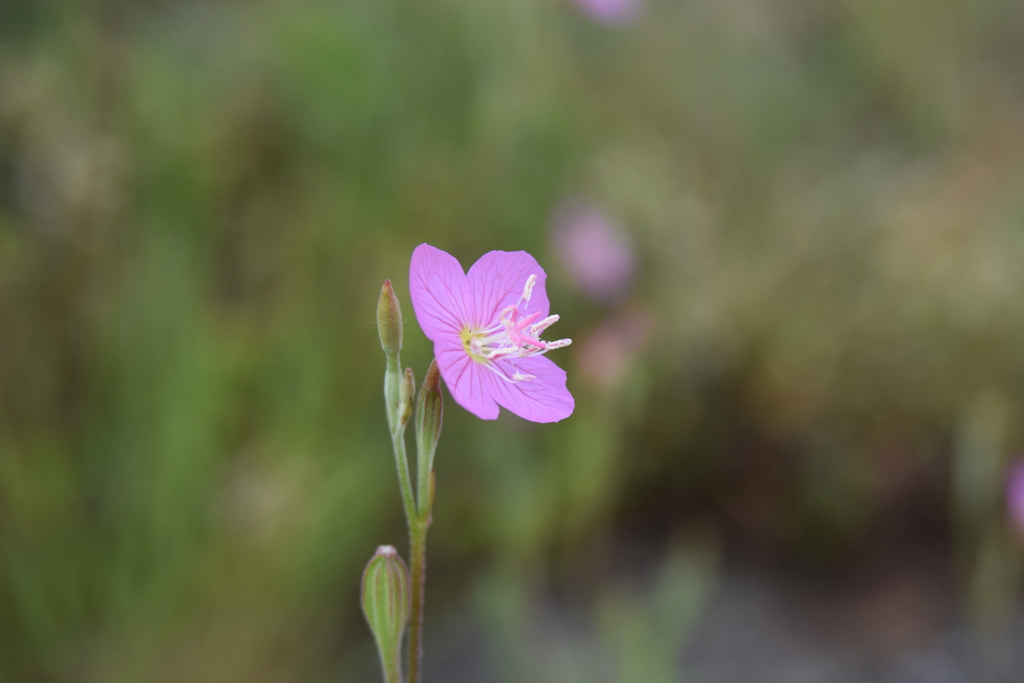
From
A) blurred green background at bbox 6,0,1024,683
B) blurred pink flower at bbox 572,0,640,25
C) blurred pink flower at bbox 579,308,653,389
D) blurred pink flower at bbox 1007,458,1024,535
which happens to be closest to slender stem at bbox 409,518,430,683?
blurred green background at bbox 6,0,1024,683

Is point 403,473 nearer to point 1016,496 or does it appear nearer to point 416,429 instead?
point 416,429

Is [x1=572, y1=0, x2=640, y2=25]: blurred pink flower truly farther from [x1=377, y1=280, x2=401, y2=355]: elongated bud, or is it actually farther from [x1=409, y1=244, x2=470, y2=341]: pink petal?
[x1=377, y1=280, x2=401, y2=355]: elongated bud

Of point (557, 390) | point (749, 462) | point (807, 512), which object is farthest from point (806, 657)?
point (557, 390)

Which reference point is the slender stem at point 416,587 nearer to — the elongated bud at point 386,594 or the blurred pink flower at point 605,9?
the elongated bud at point 386,594

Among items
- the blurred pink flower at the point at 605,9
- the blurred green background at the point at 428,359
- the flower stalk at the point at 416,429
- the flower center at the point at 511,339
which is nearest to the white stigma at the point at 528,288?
the flower center at the point at 511,339

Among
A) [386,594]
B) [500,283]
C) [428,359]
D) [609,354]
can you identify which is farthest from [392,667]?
[428,359]

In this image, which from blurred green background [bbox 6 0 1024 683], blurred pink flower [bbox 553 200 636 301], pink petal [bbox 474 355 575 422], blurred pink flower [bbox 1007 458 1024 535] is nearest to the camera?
pink petal [bbox 474 355 575 422]

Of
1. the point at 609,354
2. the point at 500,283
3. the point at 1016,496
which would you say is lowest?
the point at 500,283

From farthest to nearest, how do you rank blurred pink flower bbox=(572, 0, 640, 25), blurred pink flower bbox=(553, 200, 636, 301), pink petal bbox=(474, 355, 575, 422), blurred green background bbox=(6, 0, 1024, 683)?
blurred pink flower bbox=(553, 200, 636, 301) → blurred pink flower bbox=(572, 0, 640, 25) → blurred green background bbox=(6, 0, 1024, 683) → pink petal bbox=(474, 355, 575, 422)
